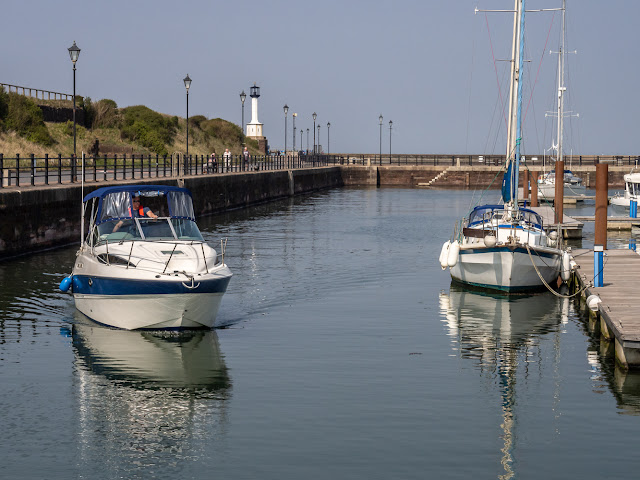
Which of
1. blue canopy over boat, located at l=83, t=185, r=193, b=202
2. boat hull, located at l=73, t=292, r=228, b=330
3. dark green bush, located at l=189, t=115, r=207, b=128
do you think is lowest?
boat hull, located at l=73, t=292, r=228, b=330

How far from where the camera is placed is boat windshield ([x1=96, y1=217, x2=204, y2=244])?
18.9 metres

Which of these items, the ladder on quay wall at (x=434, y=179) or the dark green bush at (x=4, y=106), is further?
the ladder on quay wall at (x=434, y=179)

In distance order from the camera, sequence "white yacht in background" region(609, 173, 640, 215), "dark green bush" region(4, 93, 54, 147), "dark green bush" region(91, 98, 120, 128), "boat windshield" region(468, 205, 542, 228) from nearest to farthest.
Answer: "boat windshield" region(468, 205, 542, 228)
"white yacht in background" region(609, 173, 640, 215)
"dark green bush" region(4, 93, 54, 147)
"dark green bush" region(91, 98, 120, 128)

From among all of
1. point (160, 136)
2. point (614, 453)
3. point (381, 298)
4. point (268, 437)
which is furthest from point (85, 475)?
point (160, 136)

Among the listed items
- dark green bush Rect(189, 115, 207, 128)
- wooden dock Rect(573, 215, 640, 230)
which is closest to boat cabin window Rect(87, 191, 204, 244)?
wooden dock Rect(573, 215, 640, 230)

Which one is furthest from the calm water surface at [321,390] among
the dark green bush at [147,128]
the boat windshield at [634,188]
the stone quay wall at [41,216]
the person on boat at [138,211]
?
the dark green bush at [147,128]

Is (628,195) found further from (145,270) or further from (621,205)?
→ (145,270)

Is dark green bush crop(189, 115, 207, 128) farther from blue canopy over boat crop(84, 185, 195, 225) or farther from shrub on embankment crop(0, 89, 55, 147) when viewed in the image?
blue canopy over boat crop(84, 185, 195, 225)

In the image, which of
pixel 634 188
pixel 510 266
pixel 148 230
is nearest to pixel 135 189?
pixel 148 230

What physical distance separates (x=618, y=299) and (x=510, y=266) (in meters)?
5.02

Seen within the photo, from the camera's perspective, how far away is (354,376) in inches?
593

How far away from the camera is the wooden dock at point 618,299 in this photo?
595 inches

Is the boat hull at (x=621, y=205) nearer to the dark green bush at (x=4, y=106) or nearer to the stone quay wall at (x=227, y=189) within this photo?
the stone quay wall at (x=227, y=189)

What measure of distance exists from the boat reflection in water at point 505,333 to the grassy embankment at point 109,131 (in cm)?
3327
